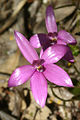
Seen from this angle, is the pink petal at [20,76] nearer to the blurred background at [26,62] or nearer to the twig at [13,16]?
the blurred background at [26,62]

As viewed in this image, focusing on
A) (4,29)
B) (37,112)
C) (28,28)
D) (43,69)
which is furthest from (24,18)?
(43,69)

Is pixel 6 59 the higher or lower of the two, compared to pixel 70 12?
lower

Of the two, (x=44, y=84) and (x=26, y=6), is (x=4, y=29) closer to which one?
(x=26, y=6)

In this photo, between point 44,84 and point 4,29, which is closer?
point 44,84

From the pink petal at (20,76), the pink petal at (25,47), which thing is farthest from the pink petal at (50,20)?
the pink petal at (20,76)

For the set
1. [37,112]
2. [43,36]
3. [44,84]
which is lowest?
[37,112]

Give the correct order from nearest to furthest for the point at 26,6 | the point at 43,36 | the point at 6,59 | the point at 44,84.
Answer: the point at 44,84 → the point at 43,36 → the point at 6,59 → the point at 26,6

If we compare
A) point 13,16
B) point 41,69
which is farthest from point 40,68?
point 13,16
